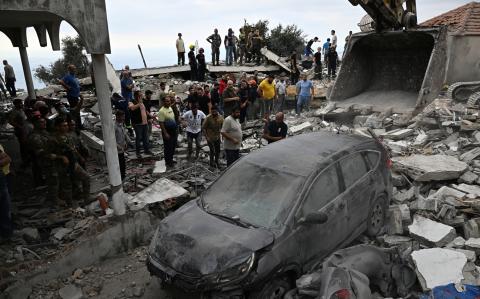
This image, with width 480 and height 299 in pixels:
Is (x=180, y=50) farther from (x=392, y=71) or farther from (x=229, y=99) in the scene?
(x=392, y=71)

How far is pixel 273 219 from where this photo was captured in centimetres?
452

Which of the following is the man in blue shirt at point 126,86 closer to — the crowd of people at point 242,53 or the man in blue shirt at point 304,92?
the man in blue shirt at point 304,92

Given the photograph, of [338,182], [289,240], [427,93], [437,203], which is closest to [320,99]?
[427,93]

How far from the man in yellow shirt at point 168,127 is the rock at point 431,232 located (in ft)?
17.7

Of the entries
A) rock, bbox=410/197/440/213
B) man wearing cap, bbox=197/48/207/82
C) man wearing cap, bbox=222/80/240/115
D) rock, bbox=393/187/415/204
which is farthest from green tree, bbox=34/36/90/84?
rock, bbox=410/197/440/213

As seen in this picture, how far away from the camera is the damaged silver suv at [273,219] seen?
4094mm

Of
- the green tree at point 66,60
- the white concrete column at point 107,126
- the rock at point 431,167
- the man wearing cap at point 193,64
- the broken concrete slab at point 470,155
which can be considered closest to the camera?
the white concrete column at point 107,126

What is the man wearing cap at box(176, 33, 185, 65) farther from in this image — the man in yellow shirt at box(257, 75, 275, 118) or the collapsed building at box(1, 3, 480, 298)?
the man in yellow shirt at box(257, 75, 275, 118)

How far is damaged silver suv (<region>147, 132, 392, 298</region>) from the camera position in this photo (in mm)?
4094

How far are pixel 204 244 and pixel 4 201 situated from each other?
3.58 metres

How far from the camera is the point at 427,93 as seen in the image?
10.1 m

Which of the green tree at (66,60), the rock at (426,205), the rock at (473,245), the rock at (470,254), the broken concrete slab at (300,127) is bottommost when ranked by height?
the rock at (470,254)

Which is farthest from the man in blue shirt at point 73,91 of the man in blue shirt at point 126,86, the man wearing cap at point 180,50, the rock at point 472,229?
the man wearing cap at point 180,50

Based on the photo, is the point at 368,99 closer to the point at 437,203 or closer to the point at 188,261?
the point at 437,203
